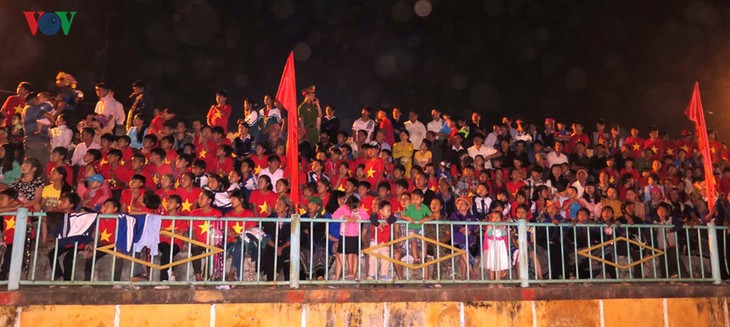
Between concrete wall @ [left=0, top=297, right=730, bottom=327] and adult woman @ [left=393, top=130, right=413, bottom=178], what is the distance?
4.91m

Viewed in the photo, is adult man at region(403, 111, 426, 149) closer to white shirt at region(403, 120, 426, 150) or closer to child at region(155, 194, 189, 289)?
white shirt at region(403, 120, 426, 150)

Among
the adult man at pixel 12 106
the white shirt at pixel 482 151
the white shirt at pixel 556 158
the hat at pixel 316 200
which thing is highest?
the adult man at pixel 12 106

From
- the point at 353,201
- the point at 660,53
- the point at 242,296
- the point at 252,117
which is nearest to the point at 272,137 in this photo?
the point at 252,117

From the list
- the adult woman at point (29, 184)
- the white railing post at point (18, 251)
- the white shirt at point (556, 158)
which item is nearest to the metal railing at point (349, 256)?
the white railing post at point (18, 251)

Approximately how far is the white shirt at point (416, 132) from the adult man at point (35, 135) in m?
7.60

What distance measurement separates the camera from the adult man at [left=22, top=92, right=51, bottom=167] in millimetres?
10273

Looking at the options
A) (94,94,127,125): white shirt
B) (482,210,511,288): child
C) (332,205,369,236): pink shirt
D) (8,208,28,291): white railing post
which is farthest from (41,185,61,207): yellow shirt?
(482,210,511,288): child

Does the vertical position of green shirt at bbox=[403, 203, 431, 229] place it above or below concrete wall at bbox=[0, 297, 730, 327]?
above

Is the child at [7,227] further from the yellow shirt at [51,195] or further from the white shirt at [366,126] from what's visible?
the white shirt at [366,126]

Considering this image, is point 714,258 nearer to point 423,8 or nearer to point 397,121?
point 397,121

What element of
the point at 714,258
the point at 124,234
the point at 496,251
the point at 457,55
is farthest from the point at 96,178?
the point at 457,55

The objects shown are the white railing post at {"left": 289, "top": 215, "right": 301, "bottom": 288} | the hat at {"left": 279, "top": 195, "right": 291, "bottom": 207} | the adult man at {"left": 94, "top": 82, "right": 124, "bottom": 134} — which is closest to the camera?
the white railing post at {"left": 289, "top": 215, "right": 301, "bottom": 288}

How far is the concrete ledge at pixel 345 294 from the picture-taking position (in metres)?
7.20

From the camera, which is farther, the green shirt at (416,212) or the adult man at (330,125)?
the adult man at (330,125)
